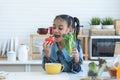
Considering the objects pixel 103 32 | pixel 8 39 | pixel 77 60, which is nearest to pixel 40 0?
pixel 8 39

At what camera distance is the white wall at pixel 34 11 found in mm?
4148

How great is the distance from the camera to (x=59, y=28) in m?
2.26

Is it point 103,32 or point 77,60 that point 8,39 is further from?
point 77,60

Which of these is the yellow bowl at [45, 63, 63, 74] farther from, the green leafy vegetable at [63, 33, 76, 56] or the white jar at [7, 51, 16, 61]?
the white jar at [7, 51, 16, 61]

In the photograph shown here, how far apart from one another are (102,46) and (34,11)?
3.49ft

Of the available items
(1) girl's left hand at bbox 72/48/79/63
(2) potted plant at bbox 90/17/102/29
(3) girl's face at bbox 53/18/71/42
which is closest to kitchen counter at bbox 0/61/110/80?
(1) girl's left hand at bbox 72/48/79/63

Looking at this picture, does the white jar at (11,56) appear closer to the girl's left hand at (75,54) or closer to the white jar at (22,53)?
the white jar at (22,53)

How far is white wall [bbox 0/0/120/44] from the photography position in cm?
415

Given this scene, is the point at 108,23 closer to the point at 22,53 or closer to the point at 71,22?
the point at 22,53

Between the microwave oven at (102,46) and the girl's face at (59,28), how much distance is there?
157 cm

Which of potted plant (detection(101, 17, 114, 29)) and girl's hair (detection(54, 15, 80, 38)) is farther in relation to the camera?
potted plant (detection(101, 17, 114, 29))

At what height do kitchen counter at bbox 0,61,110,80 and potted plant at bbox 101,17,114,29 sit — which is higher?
potted plant at bbox 101,17,114,29

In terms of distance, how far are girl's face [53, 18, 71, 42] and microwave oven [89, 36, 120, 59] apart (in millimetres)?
1570

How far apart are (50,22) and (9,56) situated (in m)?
0.78
